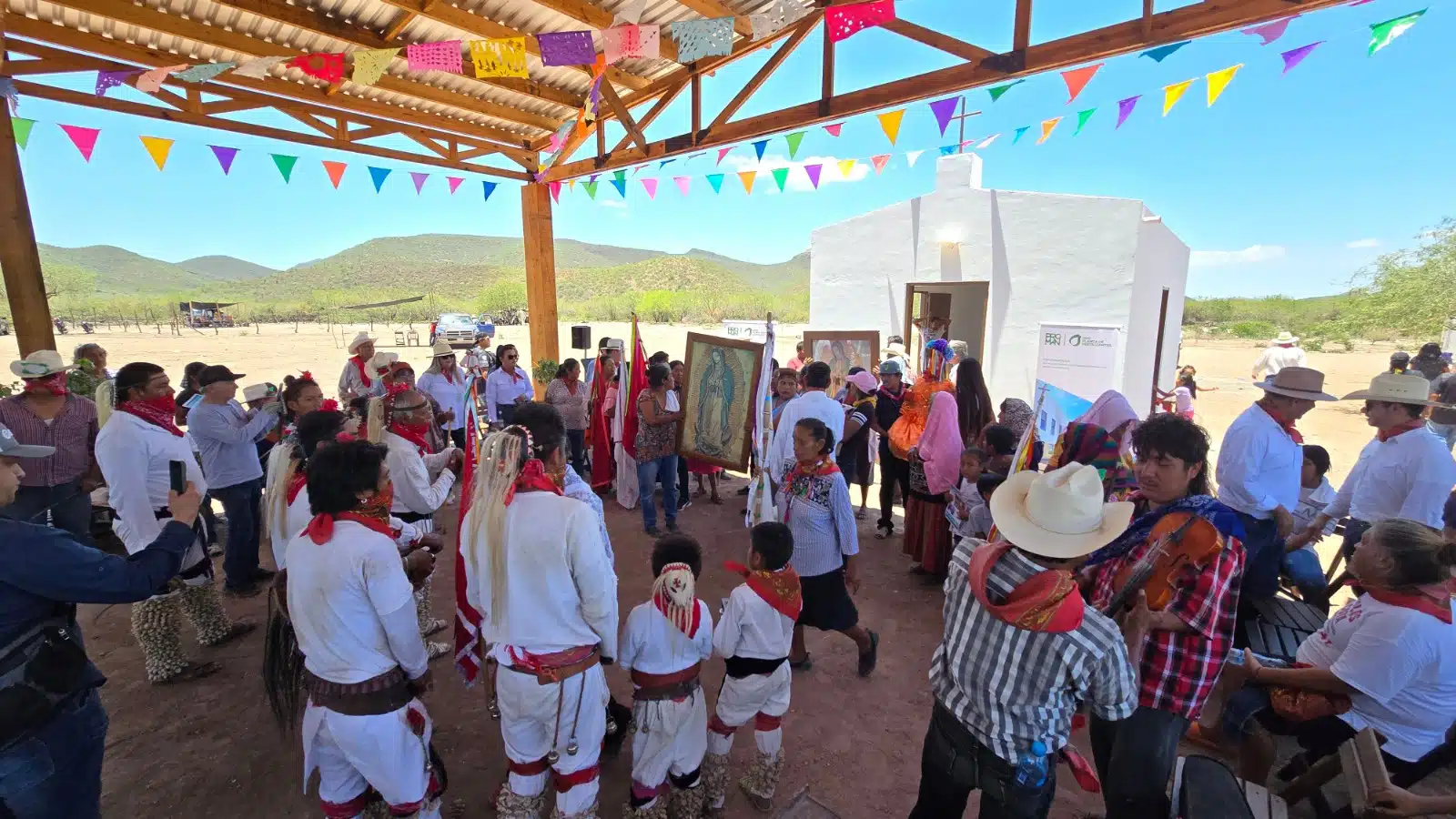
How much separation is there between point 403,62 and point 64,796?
21.6ft

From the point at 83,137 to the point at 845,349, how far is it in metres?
9.88

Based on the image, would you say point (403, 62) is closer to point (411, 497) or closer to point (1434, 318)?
point (411, 497)

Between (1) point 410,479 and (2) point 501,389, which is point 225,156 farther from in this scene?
(1) point 410,479

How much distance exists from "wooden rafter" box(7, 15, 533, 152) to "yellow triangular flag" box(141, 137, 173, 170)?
830mm

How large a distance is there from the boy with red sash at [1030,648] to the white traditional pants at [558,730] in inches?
52.9

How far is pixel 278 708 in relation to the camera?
8.61 ft

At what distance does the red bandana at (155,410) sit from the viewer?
3.40 meters

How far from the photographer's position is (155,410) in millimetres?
3479

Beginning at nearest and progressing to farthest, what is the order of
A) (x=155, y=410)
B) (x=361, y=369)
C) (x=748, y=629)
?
(x=748, y=629) → (x=155, y=410) → (x=361, y=369)

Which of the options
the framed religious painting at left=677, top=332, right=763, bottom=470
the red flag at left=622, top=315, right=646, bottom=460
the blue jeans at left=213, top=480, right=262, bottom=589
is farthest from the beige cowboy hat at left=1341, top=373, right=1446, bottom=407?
the blue jeans at left=213, top=480, right=262, bottom=589

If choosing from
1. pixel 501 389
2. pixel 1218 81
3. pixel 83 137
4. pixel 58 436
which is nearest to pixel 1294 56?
pixel 1218 81

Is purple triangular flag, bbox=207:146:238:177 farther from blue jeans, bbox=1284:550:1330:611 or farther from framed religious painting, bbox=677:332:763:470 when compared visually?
blue jeans, bbox=1284:550:1330:611

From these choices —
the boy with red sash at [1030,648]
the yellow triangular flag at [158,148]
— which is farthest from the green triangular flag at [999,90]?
the yellow triangular flag at [158,148]

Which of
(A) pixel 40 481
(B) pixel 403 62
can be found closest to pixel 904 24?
(B) pixel 403 62
